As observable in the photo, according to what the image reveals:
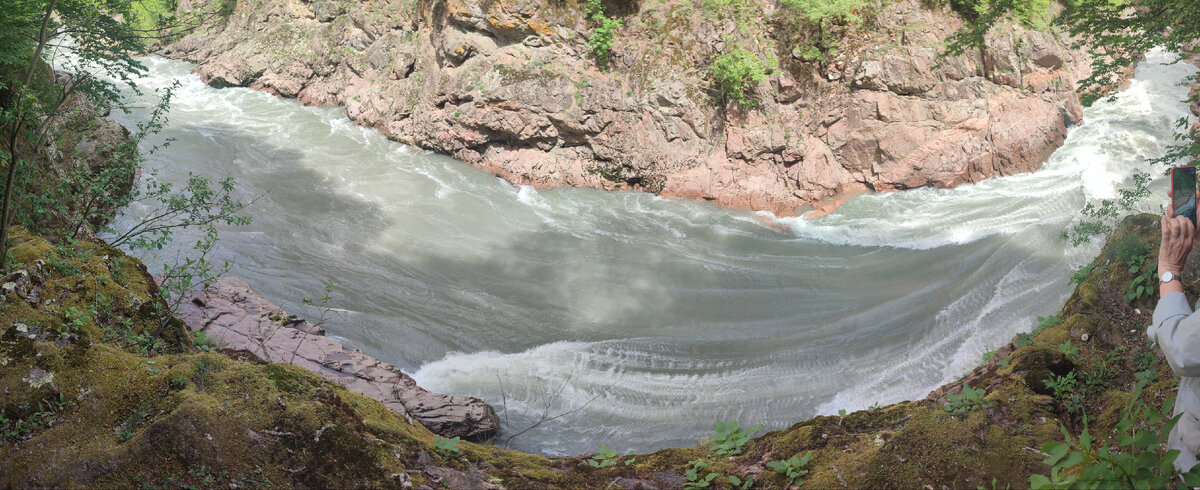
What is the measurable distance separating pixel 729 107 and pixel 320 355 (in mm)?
11368

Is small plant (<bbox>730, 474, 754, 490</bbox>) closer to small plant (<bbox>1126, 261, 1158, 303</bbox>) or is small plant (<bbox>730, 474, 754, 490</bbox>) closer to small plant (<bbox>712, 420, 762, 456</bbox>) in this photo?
small plant (<bbox>712, 420, 762, 456</bbox>)

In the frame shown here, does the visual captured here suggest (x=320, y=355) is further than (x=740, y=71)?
No

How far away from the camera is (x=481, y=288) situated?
1070 centimetres

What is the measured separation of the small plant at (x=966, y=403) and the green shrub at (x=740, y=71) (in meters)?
12.8

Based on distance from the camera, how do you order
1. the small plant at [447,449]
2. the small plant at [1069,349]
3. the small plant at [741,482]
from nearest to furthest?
the small plant at [741,482], the small plant at [447,449], the small plant at [1069,349]

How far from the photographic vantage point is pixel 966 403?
146 inches

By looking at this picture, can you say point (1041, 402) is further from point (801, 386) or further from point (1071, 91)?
point (1071, 91)

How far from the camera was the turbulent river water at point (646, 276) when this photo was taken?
812 cm

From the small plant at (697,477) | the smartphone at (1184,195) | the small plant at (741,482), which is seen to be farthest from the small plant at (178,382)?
the smartphone at (1184,195)

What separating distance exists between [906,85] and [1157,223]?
10166 millimetres

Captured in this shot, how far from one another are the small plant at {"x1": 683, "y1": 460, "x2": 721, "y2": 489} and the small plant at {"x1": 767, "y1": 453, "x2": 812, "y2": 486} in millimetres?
313

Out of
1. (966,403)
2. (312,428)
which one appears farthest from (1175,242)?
(312,428)

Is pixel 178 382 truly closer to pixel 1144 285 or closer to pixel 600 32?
pixel 1144 285

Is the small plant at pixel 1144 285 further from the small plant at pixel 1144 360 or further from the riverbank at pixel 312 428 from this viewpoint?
the small plant at pixel 1144 360
